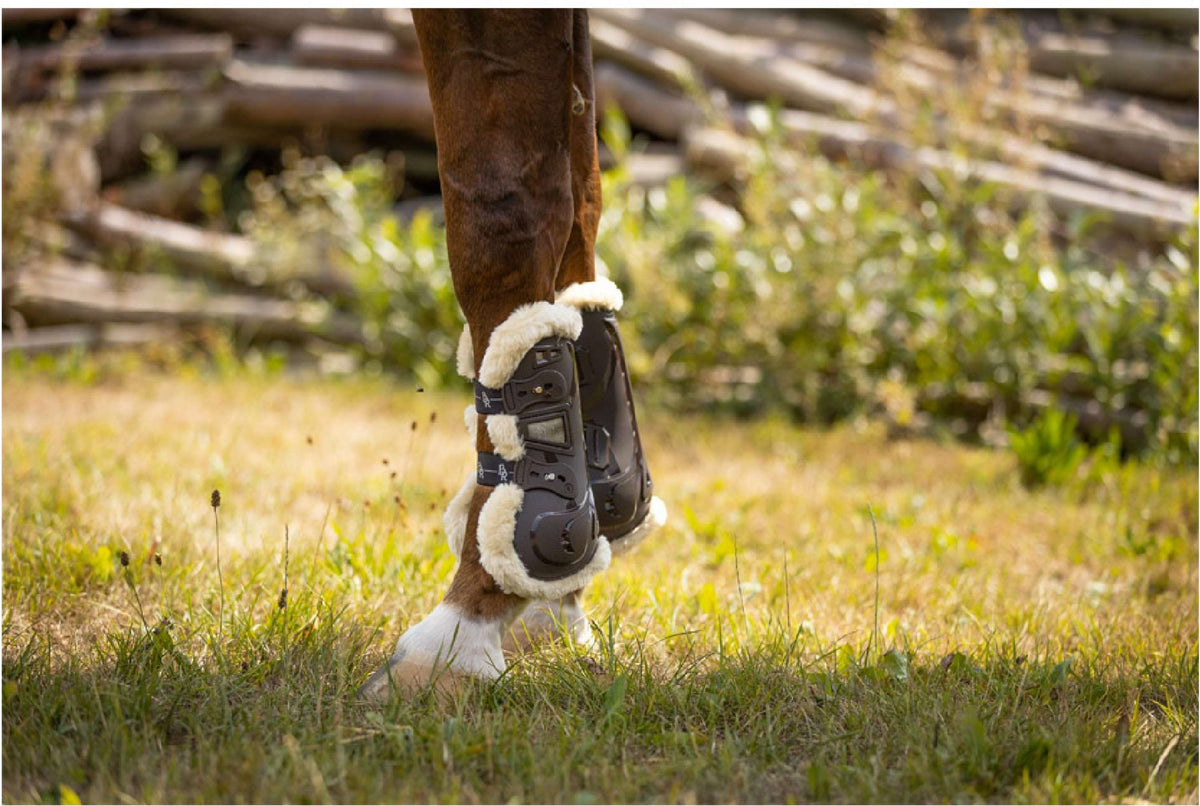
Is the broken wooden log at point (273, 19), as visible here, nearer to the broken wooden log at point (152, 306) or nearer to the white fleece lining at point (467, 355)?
the broken wooden log at point (152, 306)

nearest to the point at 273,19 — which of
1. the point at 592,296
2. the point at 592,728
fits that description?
the point at 592,296

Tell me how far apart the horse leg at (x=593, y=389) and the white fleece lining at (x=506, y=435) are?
0.86ft

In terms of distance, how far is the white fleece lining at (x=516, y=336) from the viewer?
1793mm

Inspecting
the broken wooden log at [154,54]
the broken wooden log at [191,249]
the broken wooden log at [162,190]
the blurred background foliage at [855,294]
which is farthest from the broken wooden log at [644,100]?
the broken wooden log at [162,190]

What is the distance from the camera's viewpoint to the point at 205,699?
1.75m

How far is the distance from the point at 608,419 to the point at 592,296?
0.24 m

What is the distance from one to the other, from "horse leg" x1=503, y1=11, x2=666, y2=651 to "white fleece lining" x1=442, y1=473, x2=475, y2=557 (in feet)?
0.65

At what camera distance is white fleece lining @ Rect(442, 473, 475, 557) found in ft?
6.55

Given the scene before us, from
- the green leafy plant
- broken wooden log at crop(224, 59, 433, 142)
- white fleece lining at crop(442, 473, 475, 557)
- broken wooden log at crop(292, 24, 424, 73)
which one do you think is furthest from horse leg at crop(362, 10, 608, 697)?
broken wooden log at crop(292, 24, 424, 73)

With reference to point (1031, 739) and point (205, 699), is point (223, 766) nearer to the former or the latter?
point (205, 699)

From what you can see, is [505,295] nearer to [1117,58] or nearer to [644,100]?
[644,100]

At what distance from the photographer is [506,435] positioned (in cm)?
182

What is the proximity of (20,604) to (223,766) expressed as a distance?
0.87 metres

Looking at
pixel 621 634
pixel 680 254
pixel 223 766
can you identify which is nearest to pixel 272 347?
pixel 680 254
